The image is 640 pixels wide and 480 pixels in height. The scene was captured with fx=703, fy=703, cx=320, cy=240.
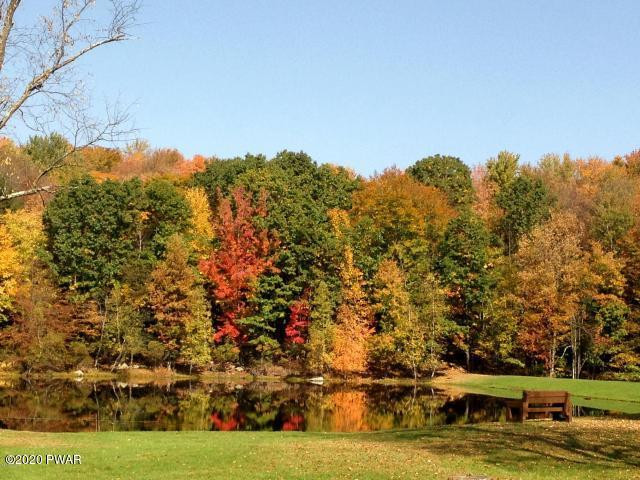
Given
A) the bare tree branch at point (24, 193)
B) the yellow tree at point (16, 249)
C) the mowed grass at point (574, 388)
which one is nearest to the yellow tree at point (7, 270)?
the yellow tree at point (16, 249)

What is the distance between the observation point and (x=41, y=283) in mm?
55594

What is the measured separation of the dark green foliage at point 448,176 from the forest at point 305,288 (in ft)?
52.4

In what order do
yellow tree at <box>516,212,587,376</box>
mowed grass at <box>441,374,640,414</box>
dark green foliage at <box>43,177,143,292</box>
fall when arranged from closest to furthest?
mowed grass at <box>441,374,640,414</box> → yellow tree at <box>516,212,587,376</box> → dark green foliage at <box>43,177,143,292</box>

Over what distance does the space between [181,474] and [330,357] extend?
1596 inches

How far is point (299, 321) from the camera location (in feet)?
189

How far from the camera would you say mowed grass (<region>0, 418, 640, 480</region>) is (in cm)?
1473

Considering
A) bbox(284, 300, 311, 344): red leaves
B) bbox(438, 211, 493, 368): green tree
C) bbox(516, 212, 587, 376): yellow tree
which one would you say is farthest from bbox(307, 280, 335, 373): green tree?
bbox(516, 212, 587, 376): yellow tree

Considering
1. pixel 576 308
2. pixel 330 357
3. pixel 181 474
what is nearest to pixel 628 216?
pixel 576 308

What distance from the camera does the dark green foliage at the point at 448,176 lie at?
8131 centimetres

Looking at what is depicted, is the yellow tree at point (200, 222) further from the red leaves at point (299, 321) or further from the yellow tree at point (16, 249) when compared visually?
the yellow tree at point (16, 249)

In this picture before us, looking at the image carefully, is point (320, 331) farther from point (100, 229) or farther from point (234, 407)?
point (100, 229)

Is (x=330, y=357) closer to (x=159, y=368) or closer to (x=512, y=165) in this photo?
(x=159, y=368)

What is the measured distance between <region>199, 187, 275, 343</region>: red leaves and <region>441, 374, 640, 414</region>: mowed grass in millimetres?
17787

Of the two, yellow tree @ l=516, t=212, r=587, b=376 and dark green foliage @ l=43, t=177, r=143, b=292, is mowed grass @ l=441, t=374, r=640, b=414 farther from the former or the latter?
dark green foliage @ l=43, t=177, r=143, b=292
